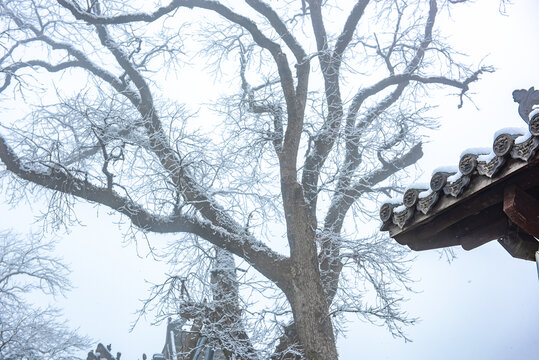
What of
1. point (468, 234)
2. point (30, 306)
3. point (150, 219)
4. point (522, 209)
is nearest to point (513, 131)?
point (522, 209)

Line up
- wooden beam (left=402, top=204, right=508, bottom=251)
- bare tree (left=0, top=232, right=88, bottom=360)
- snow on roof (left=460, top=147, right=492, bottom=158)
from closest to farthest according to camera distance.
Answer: snow on roof (left=460, top=147, right=492, bottom=158)
wooden beam (left=402, top=204, right=508, bottom=251)
bare tree (left=0, top=232, right=88, bottom=360)

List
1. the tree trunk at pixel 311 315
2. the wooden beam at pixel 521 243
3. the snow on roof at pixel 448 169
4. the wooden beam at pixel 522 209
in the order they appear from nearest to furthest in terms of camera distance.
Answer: the wooden beam at pixel 522 209 → the snow on roof at pixel 448 169 → the wooden beam at pixel 521 243 → the tree trunk at pixel 311 315

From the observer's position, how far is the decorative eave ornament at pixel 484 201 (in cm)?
306

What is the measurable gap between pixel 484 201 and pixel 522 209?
305 millimetres

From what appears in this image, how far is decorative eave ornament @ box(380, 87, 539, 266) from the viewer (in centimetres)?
306

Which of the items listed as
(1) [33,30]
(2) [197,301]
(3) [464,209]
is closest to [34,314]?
(1) [33,30]

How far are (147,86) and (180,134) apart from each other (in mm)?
1739

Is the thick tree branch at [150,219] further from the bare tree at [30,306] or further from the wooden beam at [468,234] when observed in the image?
the bare tree at [30,306]

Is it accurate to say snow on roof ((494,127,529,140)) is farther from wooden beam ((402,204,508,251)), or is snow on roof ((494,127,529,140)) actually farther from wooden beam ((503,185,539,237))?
wooden beam ((402,204,508,251))

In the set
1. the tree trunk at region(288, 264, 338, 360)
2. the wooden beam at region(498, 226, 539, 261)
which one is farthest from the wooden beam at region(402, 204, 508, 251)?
the tree trunk at region(288, 264, 338, 360)

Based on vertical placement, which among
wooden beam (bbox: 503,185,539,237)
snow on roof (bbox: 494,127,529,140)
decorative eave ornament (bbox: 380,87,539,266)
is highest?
snow on roof (bbox: 494,127,529,140)

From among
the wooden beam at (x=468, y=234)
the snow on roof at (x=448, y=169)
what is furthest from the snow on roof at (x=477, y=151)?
the wooden beam at (x=468, y=234)

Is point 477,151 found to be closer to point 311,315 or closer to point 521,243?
point 521,243

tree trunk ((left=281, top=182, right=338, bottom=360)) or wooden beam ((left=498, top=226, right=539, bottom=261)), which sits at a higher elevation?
tree trunk ((left=281, top=182, right=338, bottom=360))
